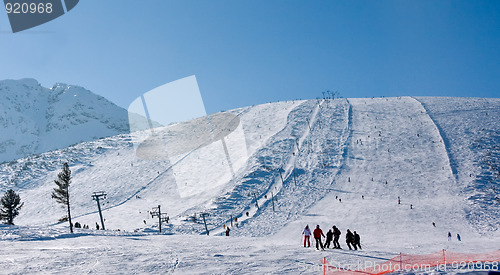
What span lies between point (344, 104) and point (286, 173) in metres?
48.5

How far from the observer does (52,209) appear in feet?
200

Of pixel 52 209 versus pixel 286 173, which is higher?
pixel 286 173

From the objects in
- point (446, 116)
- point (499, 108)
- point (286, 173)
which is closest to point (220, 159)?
point (286, 173)

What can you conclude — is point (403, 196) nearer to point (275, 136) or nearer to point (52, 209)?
point (275, 136)

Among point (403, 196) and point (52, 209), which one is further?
point (52, 209)

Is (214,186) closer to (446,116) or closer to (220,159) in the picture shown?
(220,159)

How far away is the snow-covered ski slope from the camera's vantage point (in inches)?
1458

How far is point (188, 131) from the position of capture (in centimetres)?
10419

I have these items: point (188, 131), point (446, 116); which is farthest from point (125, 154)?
point (446, 116)

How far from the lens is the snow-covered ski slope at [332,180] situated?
37.0m

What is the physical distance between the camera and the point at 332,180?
53.3 meters

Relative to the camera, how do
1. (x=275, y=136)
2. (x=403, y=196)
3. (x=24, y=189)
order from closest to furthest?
(x=403, y=196) → (x=24, y=189) → (x=275, y=136)

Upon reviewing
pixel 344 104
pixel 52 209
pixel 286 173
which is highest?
pixel 344 104

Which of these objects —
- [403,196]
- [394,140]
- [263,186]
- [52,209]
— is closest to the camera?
[403,196]
